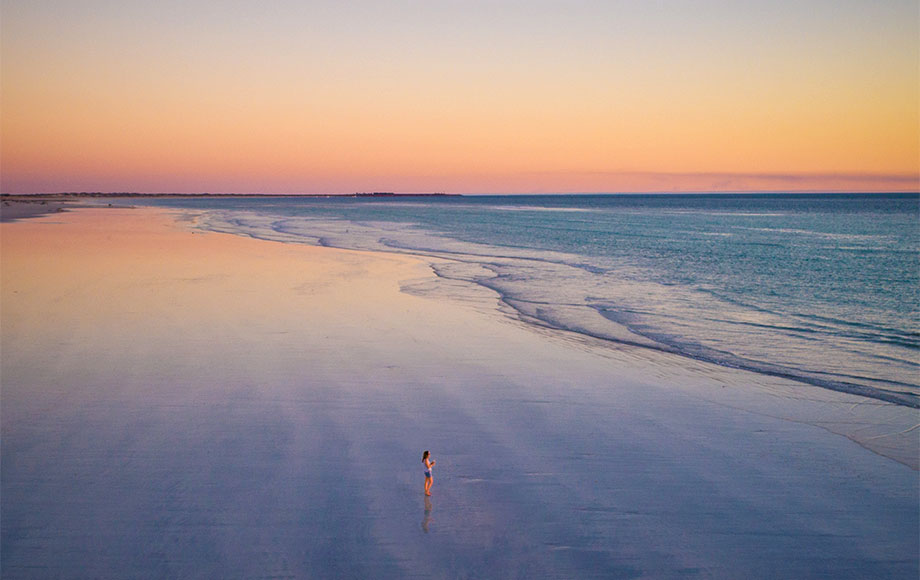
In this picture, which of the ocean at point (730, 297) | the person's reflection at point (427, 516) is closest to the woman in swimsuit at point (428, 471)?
the person's reflection at point (427, 516)

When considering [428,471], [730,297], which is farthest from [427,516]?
[730,297]

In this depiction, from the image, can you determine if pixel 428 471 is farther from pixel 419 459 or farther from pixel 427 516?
pixel 419 459

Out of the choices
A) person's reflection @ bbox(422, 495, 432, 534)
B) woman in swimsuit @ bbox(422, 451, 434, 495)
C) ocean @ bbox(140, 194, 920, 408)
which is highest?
woman in swimsuit @ bbox(422, 451, 434, 495)

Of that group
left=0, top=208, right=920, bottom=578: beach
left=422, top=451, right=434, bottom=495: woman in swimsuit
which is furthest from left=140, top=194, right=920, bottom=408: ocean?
left=422, top=451, right=434, bottom=495: woman in swimsuit

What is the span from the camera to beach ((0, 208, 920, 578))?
5184 millimetres

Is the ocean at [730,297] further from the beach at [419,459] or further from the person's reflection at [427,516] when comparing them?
the person's reflection at [427,516]

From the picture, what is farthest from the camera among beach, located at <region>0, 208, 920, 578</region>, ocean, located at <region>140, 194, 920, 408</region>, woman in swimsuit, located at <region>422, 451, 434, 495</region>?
Result: ocean, located at <region>140, 194, 920, 408</region>

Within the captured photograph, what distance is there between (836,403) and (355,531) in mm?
7713

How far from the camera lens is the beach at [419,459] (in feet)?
17.0

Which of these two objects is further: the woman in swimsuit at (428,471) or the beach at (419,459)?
the woman in swimsuit at (428,471)

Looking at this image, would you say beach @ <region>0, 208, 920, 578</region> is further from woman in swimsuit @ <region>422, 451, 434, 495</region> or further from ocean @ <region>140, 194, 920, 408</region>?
ocean @ <region>140, 194, 920, 408</region>

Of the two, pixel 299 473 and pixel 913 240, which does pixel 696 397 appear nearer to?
pixel 299 473

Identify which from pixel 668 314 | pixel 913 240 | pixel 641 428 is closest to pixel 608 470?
pixel 641 428

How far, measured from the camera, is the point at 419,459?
6.89 metres
